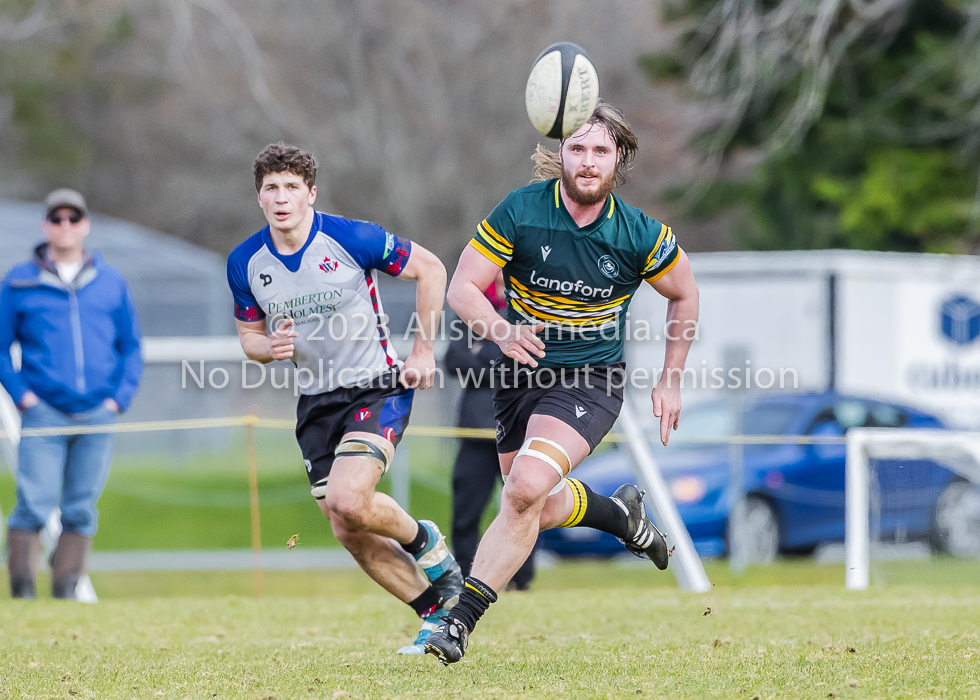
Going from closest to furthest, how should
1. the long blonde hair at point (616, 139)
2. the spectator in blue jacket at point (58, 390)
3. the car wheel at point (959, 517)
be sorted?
the long blonde hair at point (616, 139) < the spectator in blue jacket at point (58, 390) < the car wheel at point (959, 517)

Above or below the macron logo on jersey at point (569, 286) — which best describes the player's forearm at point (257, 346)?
below

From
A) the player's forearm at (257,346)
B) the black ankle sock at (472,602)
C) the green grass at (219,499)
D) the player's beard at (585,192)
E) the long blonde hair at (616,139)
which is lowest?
the green grass at (219,499)

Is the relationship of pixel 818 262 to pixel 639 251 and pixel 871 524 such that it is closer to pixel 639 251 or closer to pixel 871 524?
pixel 871 524

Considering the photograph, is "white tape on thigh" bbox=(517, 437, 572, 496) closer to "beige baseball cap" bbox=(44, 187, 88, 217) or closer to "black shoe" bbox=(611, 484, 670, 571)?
"black shoe" bbox=(611, 484, 670, 571)

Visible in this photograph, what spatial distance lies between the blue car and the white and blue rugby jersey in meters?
5.86

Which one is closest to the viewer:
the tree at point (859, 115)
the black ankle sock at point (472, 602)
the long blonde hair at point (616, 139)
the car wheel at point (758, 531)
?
the black ankle sock at point (472, 602)

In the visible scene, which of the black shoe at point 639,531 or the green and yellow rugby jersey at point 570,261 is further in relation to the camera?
the black shoe at point 639,531

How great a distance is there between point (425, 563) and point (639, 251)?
72.6 inches

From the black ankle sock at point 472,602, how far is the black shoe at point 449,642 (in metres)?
0.03

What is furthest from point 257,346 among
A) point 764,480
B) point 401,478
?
point 764,480

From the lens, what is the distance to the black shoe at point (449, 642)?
16.2 ft

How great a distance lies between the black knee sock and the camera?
5.80 m

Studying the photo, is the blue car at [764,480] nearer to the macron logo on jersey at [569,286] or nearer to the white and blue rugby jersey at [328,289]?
the white and blue rugby jersey at [328,289]

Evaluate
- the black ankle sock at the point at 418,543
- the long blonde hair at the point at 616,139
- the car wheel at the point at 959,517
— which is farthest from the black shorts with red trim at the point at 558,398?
the car wheel at the point at 959,517
